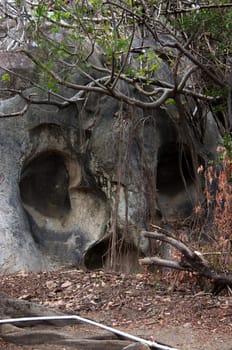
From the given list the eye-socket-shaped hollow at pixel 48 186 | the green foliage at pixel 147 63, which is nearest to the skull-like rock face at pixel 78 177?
the eye-socket-shaped hollow at pixel 48 186

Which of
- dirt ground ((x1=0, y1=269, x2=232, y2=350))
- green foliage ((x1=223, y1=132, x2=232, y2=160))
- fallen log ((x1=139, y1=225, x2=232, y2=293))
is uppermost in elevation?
green foliage ((x1=223, y1=132, x2=232, y2=160))

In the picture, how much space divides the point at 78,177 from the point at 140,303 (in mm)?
4961

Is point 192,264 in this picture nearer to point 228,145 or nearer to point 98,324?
point 98,324

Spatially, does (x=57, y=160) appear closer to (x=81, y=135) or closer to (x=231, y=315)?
(x=81, y=135)

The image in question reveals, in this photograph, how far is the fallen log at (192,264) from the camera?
5820 millimetres

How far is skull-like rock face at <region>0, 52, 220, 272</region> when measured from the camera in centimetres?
973

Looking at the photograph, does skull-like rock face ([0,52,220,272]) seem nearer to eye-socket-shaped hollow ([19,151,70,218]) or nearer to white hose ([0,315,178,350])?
eye-socket-shaped hollow ([19,151,70,218])

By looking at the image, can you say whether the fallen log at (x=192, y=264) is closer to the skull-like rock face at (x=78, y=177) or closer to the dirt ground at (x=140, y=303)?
the dirt ground at (x=140, y=303)

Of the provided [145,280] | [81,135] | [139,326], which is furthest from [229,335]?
[81,135]

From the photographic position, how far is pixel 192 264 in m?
5.91

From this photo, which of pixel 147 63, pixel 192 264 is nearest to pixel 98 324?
pixel 192 264

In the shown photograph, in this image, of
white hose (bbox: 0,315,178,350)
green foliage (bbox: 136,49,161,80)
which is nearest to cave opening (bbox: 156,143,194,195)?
green foliage (bbox: 136,49,161,80)

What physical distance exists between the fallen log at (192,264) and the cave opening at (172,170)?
5604 mm

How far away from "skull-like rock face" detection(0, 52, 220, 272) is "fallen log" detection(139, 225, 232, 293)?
3548mm
